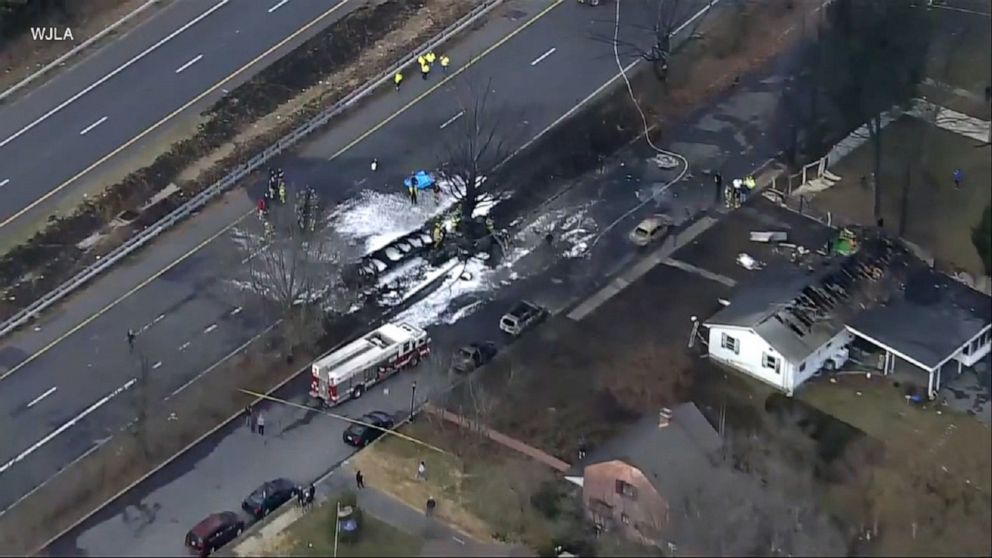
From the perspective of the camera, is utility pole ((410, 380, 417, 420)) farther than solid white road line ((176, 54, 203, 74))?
No

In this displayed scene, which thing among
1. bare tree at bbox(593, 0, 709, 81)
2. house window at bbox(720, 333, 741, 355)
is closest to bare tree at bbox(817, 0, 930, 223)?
→ bare tree at bbox(593, 0, 709, 81)

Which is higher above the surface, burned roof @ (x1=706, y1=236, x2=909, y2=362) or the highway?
the highway

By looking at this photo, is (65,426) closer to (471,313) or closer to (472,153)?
(471,313)

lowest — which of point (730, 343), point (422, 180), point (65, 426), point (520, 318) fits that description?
point (730, 343)

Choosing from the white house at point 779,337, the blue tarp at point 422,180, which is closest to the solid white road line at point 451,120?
the blue tarp at point 422,180

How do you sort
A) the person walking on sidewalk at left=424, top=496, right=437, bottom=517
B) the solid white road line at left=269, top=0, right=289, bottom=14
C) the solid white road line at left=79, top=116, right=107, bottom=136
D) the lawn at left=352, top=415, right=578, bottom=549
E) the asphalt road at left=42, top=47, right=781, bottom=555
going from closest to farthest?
the lawn at left=352, top=415, right=578, bottom=549
the person walking on sidewalk at left=424, top=496, right=437, bottom=517
the asphalt road at left=42, top=47, right=781, bottom=555
the solid white road line at left=79, top=116, right=107, bottom=136
the solid white road line at left=269, top=0, right=289, bottom=14

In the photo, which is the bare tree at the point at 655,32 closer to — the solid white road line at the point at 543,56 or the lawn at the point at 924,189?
the solid white road line at the point at 543,56

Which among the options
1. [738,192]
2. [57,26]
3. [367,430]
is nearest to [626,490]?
[367,430]

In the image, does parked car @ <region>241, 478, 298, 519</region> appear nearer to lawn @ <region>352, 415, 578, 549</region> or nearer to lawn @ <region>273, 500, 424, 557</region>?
lawn @ <region>273, 500, 424, 557</region>
